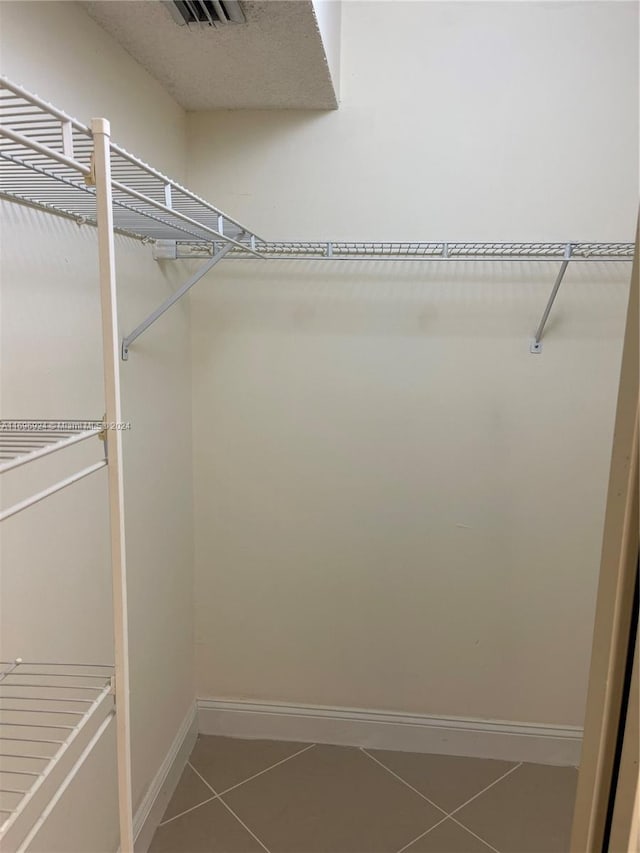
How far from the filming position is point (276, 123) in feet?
5.83

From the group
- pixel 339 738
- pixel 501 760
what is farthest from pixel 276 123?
pixel 501 760

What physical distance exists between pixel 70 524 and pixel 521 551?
138 cm

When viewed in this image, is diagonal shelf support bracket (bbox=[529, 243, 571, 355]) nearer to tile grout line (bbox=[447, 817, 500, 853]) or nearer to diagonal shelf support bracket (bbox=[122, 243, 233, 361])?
diagonal shelf support bracket (bbox=[122, 243, 233, 361])

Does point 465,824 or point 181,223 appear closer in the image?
point 181,223

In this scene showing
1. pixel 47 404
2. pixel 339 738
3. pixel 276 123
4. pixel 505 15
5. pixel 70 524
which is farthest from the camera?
pixel 339 738

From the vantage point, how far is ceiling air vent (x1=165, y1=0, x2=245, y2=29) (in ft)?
3.88

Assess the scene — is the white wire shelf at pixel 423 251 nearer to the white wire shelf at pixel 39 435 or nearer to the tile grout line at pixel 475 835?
the white wire shelf at pixel 39 435

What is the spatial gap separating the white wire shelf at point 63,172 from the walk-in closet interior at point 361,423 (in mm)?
48

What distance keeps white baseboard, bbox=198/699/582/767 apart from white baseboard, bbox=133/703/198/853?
92 millimetres

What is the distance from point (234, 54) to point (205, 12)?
0.20m

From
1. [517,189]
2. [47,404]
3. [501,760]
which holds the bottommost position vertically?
[501,760]

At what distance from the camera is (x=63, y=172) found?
0.99 metres

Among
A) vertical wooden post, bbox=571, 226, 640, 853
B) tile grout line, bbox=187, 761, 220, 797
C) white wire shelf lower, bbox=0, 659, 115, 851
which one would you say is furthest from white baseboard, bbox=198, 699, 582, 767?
vertical wooden post, bbox=571, 226, 640, 853

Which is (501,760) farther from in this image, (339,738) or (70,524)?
(70,524)
